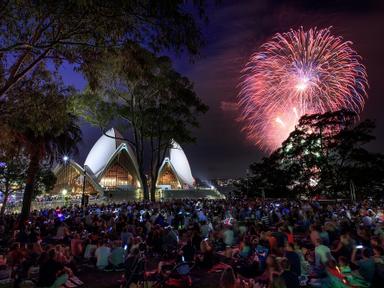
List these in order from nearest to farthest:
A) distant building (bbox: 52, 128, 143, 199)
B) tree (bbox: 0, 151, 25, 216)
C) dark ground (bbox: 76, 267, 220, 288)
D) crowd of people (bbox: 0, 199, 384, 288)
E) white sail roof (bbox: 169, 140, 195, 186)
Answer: crowd of people (bbox: 0, 199, 384, 288) < dark ground (bbox: 76, 267, 220, 288) < tree (bbox: 0, 151, 25, 216) < distant building (bbox: 52, 128, 143, 199) < white sail roof (bbox: 169, 140, 195, 186)

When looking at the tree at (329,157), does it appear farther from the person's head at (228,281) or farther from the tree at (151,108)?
the person's head at (228,281)

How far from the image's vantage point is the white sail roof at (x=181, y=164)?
236 ft

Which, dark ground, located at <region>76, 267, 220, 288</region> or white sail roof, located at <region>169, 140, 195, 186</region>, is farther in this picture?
white sail roof, located at <region>169, 140, 195, 186</region>

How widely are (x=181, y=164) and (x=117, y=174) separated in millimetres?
15584

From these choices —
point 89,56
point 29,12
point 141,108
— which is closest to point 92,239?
point 89,56

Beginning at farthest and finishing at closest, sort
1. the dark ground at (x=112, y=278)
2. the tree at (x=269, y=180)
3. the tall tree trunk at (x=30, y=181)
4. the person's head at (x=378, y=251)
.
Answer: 1. the tree at (x=269, y=180)
2. the tall tree trunk at (x=30, y=181)
3. the dark ground at (x=112, y=278)
4. the person's head at (x=378, y=251)

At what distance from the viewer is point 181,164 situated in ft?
244

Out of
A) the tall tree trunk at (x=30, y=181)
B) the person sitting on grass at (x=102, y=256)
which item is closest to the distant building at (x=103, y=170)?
the tall tree trunk at (x=30, y=181)

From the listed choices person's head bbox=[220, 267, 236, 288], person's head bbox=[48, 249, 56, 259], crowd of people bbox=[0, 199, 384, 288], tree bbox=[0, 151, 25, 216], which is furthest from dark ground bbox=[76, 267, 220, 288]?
tree bbox=[0, 151, 25, 216]

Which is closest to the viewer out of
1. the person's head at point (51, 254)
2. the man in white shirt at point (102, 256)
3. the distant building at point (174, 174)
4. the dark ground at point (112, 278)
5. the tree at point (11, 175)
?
the person's head at point (51, 254)

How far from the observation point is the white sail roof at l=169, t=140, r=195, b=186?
2827 inches

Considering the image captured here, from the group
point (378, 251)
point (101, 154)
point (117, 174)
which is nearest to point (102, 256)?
point (378, 251)

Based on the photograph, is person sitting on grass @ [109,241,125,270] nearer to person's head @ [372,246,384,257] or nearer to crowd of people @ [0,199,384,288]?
crowd of people @ [0,199,384,288]

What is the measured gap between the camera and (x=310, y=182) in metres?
37.4
